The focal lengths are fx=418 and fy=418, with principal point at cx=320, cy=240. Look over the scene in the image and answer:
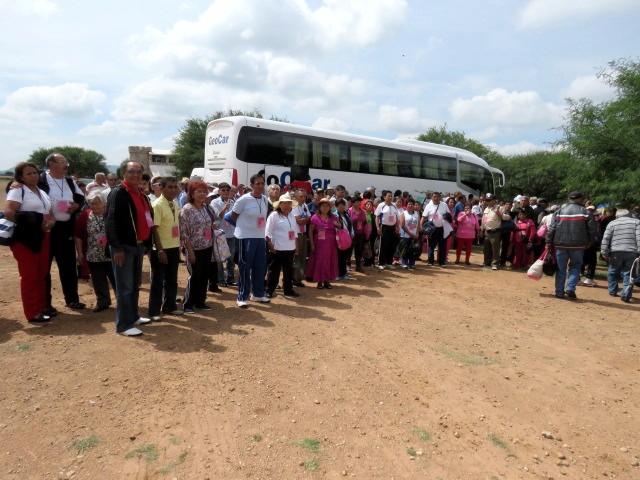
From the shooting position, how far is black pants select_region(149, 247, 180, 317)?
5.11m

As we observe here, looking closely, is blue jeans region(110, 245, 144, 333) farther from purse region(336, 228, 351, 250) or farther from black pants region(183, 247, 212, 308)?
purse region(336, 228, 351, 250)

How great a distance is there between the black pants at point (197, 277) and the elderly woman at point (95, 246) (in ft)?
3.18

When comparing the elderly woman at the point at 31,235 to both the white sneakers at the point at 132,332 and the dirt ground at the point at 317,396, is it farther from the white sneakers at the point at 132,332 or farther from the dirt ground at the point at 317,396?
the white sneakers at the point at 132,332

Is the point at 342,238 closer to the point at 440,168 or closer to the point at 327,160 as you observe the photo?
the point at 327,160

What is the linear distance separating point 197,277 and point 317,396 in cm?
266

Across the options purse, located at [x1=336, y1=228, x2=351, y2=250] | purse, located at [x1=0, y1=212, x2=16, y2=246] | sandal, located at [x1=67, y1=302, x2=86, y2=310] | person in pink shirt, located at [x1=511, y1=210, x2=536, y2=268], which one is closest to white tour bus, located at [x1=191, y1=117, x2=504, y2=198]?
purse, located at [x1=336, y1=228, x2=351, y2=250]

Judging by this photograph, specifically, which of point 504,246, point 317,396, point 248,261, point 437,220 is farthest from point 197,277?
point 504,246

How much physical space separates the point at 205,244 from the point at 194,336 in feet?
4.10

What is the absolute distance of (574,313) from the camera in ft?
21.3

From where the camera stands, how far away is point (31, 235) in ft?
15.8

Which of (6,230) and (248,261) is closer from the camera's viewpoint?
(6,230)

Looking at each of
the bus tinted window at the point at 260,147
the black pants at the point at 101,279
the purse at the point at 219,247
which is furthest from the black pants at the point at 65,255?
the bus tinted window at the point at 260,147

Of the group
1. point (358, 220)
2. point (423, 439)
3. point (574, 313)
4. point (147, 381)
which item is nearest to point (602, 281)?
point (574, 313)

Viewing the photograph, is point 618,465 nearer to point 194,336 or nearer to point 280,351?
point 280,351
